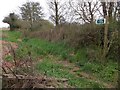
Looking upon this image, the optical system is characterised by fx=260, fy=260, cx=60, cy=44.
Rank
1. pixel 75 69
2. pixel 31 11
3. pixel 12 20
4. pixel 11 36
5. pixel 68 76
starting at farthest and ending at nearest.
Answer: pixel 12 20 < pixel 31 11 < pixel 11 36 < pixel 75 69 < pixel 68 76

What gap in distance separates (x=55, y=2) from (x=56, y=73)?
68.3ft

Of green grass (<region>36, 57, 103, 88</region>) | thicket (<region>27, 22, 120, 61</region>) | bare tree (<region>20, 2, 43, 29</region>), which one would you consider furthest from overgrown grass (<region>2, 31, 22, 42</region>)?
green grass (<region>36, 57, 103, 88</region>)

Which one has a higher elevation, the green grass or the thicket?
the thicket

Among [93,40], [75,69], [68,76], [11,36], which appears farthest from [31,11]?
[68,76]

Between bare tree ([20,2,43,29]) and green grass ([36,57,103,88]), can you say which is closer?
green grass ([36,57,103,88])

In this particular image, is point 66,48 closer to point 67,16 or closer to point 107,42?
point 107,42

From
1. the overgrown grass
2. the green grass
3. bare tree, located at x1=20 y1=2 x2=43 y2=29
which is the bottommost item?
the green grass

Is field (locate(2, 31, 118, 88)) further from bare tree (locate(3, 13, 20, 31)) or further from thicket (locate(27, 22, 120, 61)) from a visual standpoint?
bare tree (locate(3, 13, 20, 31))

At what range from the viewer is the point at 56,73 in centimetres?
983

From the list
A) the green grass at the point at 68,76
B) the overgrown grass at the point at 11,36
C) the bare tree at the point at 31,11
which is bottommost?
the green grass at the point at 68,76

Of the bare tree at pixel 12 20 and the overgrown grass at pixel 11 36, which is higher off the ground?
the bare tree at pixel 12 20

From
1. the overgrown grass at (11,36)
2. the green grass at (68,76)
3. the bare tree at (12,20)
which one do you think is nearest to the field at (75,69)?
the green grass at (68,76)

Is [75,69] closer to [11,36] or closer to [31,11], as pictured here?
[11,36]

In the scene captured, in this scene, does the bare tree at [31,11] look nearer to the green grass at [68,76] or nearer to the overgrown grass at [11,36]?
the overgrown grass at [11,36]
